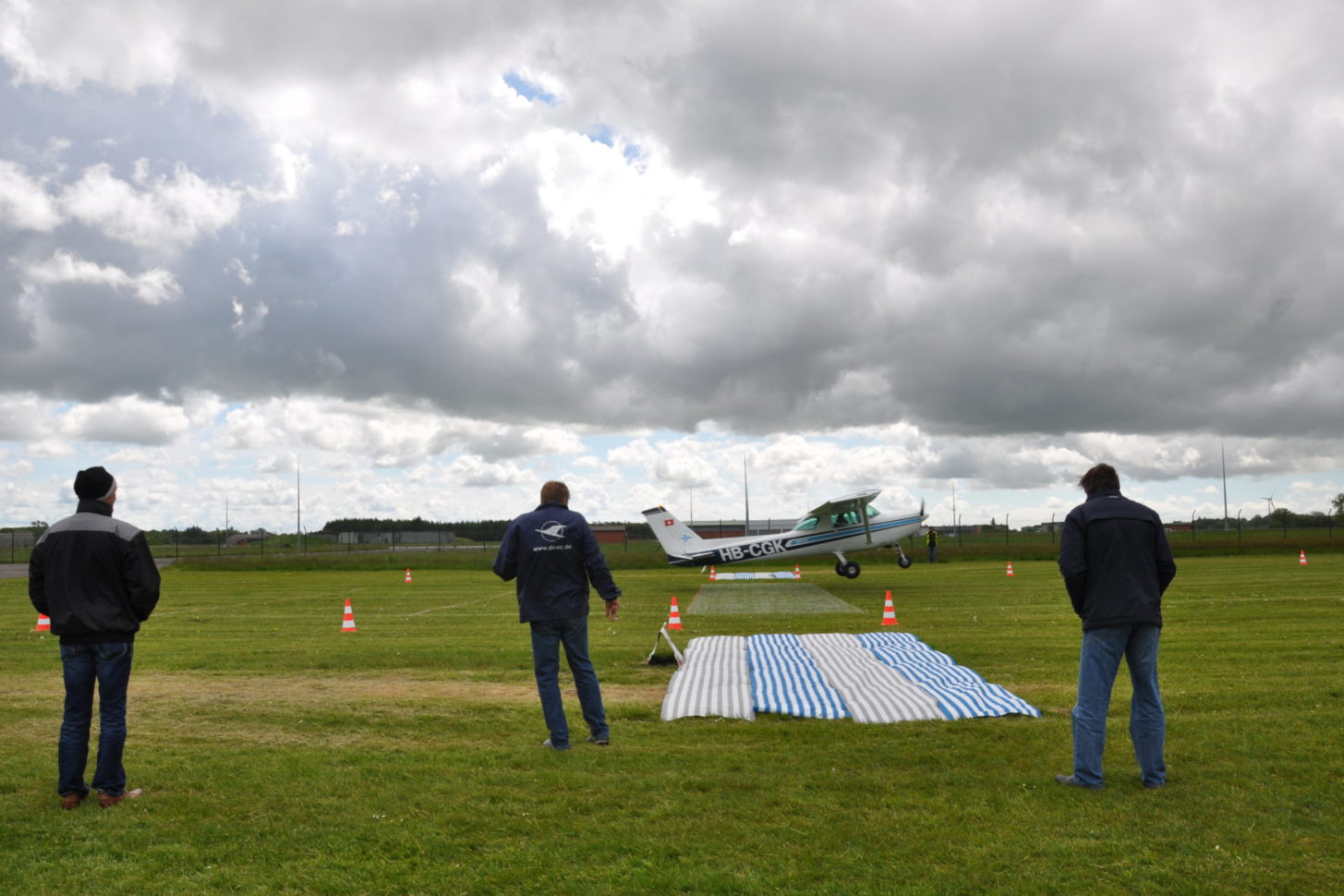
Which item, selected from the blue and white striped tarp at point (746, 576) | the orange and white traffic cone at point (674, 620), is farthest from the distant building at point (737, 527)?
the orange and white traffic cone at point (674, 620)

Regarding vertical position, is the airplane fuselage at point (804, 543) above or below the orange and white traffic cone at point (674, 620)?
above

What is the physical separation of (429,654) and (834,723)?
21.5 ft

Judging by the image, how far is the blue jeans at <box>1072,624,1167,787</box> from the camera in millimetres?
5500

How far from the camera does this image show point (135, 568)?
5.50m

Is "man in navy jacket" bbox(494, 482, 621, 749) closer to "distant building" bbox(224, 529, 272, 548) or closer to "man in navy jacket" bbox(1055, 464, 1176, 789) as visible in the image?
"man in navy jacket" bbox(1055, 464, 1176, 789)

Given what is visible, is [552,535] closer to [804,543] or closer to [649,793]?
[649,793]

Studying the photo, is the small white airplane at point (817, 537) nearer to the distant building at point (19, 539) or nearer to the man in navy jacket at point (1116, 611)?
the man in navy jacket at point (1116, 611)

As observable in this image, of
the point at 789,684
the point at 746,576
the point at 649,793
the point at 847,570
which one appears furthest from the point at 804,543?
the point at 649,793

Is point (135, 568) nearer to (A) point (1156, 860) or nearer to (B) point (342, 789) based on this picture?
(B) point (342, 789)

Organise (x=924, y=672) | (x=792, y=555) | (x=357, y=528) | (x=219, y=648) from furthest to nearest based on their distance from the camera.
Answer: (x=357, y=528)
(x=792, y=555)
(x=219, y=648)
(x=924, y=672)

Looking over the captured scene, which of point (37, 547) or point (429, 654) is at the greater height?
point (37, 547)

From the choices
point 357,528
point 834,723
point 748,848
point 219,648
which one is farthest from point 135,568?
point 357,528

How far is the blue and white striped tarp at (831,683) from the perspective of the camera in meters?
7.92

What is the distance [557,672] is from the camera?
21.9 feet
